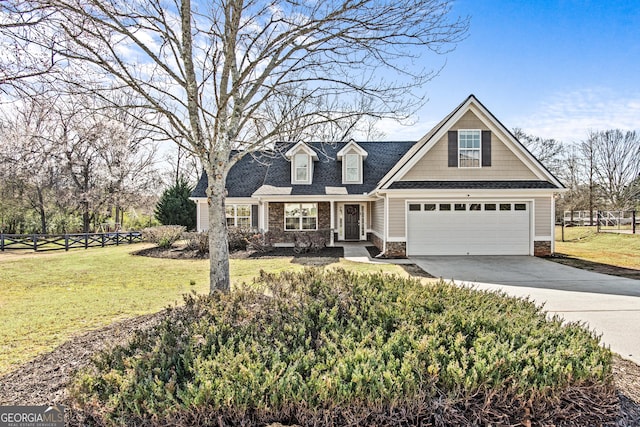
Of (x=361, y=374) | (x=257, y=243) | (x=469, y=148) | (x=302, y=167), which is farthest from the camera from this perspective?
(x=302, y=167)

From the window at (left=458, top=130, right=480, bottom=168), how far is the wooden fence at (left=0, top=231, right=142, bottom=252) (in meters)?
20.2

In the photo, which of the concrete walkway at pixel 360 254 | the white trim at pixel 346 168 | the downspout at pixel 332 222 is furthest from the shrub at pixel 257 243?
the white trim at pixel 346 168

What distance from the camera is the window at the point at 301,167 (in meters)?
19.1

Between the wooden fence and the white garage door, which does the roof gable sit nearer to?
the white garage door

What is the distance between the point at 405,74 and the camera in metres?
5.99

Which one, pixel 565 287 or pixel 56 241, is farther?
pixel 56 241

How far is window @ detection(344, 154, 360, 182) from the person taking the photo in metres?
19.2

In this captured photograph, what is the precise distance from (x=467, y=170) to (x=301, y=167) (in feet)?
28.1

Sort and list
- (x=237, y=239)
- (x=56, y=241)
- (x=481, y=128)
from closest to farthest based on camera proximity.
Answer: (x=481, y=128) < (x=237, y=239) < (x=56, y=241)

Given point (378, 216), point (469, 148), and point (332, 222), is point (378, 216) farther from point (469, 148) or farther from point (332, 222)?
point (469, 148)

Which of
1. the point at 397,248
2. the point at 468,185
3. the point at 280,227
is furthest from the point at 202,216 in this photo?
the point at 468,185

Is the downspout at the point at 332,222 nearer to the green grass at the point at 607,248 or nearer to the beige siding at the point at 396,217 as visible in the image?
the beige siding at the point at 396,217

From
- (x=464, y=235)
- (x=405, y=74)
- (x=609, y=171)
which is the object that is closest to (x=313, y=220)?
(x=464, y=235)

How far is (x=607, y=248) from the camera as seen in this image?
709 inches
